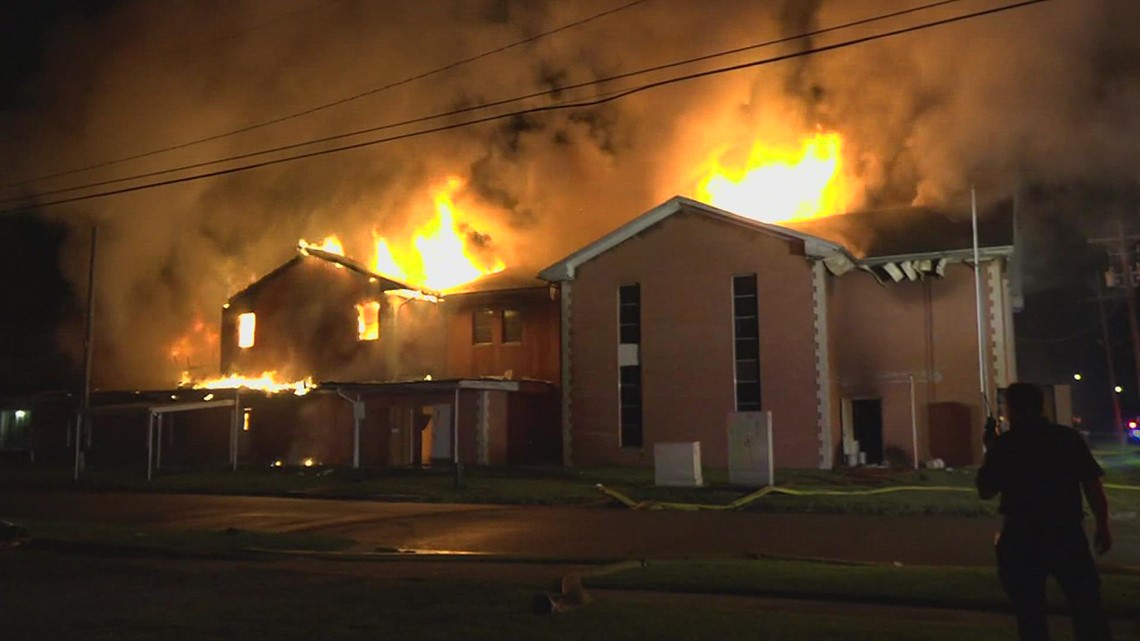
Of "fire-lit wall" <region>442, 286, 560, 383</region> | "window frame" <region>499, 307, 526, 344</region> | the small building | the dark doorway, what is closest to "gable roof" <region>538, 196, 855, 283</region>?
the small building

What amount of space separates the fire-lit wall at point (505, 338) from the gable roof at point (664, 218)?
10.3ft

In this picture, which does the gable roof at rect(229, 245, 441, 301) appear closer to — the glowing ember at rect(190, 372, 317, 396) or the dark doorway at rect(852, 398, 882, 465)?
the glowing ember at rect(190, 372, 317, 396)

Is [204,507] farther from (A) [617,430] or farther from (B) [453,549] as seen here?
(A) [617,430]

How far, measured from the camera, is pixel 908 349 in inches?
1045

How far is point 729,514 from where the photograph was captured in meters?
16.5

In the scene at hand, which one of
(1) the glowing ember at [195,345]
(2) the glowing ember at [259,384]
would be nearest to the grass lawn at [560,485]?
(2) the glowing ember at [259,384]

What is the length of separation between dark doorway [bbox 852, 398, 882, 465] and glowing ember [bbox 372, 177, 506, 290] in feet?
54.8

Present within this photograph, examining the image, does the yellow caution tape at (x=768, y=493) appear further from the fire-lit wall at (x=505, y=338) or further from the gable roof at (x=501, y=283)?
the gable roof at (x=501, y=283)

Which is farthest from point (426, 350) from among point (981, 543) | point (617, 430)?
point (981, 543)

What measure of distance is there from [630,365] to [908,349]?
25.2 feet

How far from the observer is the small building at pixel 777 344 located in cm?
2548

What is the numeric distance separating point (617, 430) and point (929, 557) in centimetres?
1657

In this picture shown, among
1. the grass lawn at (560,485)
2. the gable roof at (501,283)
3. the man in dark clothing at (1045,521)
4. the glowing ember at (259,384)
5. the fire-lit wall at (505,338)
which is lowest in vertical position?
the grass lawn at (560,485)

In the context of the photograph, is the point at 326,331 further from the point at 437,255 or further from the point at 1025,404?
the point at 1025,404
